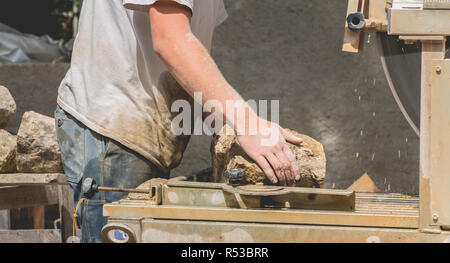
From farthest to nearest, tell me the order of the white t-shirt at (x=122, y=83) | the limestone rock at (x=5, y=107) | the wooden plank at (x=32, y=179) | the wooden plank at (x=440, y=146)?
the limestone rock at (x=5, y=107)
the wooden plank at (x=32, y=179)
the white t-shirt at (x=122, y=83)
the wooden plank at (x=440, y=146)

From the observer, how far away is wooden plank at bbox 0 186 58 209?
3.62 metres

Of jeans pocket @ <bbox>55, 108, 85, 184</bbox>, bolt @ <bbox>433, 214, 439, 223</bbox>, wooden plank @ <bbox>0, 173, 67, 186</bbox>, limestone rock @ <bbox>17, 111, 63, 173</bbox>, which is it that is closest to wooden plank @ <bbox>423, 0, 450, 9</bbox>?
bolt @ <bbox>433, 214, 439, 223</bbox>

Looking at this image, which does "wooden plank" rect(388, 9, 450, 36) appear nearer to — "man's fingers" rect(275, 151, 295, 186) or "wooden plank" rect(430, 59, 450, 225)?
"wooden plank" rect(430, 59, 450, 225)

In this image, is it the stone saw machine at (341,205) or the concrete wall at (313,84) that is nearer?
the stone saw machine at (341,205)

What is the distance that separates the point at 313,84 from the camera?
4309 mm

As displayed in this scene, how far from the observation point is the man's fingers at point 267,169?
6.15ft

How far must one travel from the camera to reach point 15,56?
4578 millimetres

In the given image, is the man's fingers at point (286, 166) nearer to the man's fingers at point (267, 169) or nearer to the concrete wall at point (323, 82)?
the man's fingers at point (267, 169)

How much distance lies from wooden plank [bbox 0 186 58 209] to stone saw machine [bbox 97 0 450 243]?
2098mm

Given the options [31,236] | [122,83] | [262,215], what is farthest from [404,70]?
[31,236]

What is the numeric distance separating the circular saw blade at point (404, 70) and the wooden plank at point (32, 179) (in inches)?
80.4

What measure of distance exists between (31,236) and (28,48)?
1725mm

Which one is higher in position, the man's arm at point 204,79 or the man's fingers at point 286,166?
the man's arm at point 204,79

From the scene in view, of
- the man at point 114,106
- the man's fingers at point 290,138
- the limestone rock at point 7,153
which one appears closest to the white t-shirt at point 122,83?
the man at point 114,106
